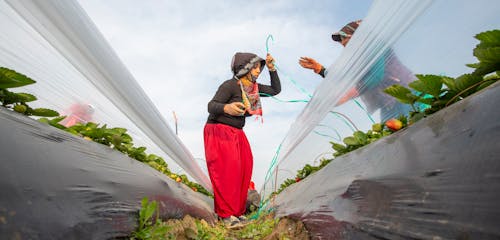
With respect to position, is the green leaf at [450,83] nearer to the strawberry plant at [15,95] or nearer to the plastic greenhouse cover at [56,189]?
the plastic greenhouse cover at [56,189]

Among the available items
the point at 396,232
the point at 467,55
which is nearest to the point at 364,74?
the point at 467,55

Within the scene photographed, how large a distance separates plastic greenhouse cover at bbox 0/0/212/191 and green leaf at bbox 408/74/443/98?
4.11ft

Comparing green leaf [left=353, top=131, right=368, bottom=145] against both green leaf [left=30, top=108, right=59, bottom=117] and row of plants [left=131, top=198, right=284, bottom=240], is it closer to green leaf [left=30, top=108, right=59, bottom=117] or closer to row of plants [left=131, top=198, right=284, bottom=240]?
row of plants [left=131, top=198, right=284, bottom=240]

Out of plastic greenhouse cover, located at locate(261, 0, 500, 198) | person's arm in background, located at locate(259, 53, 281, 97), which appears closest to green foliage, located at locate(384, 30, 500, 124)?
plastic greenhouse cover, located at locate(261, 0, 500, 198)

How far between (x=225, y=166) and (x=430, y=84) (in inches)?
113

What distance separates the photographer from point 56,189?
3.09 feet

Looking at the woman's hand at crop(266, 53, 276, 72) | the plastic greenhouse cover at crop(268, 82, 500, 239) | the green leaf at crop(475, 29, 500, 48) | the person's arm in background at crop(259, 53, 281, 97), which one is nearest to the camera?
the plastic greenhouse cover at crop(268, 82, 500, 239)

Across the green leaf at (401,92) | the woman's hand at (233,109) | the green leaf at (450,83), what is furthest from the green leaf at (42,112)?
the woman's hand at (233,109)

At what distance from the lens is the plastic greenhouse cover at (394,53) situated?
3.83ft

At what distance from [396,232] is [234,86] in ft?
10.6

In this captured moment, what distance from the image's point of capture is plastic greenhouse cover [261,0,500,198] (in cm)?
117

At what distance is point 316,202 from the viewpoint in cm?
181

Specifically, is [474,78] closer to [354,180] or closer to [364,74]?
[354,180]

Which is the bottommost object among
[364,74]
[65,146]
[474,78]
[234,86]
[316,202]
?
[65,146]
